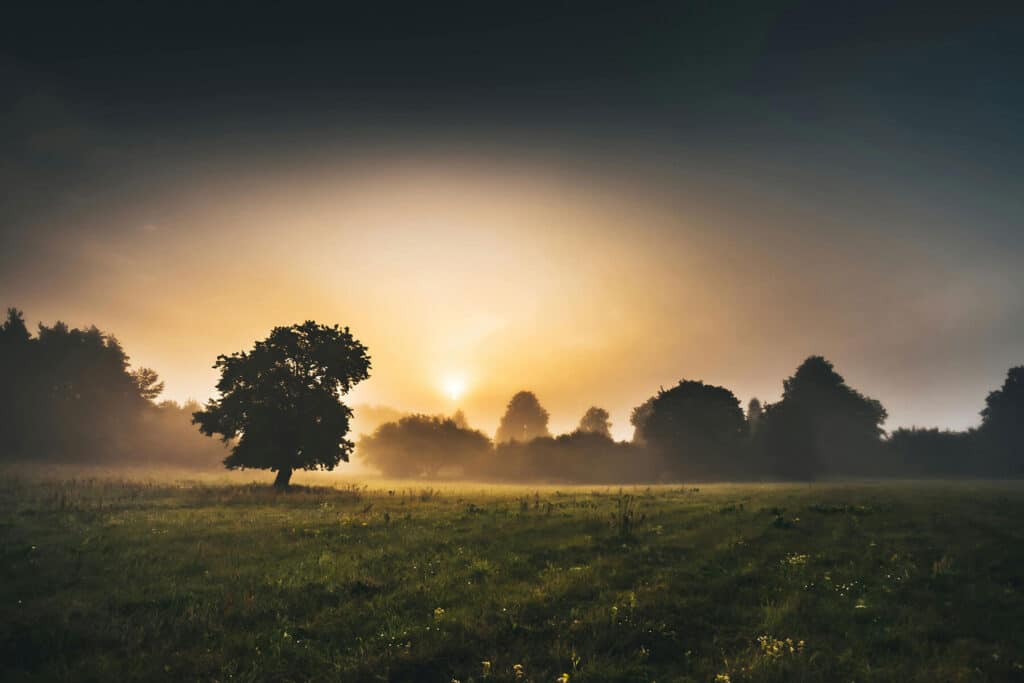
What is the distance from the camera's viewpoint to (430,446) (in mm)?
101250

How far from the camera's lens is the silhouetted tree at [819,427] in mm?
74375

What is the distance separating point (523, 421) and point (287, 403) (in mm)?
101998

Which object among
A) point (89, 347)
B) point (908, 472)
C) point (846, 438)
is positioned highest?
point (89, 347)

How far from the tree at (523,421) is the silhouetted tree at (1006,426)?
312 ft

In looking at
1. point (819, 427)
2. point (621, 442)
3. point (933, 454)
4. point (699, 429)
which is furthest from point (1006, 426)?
point (621, 442)

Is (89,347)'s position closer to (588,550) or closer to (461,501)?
(461,501)

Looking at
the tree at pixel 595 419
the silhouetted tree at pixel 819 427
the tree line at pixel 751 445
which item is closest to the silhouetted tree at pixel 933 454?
the tree line at pixel 751 445

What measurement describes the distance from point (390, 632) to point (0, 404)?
89806 mm

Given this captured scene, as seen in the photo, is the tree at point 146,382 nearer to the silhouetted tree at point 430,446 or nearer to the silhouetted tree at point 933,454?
the silhouetted tree at point 430,446

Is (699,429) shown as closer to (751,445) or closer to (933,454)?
(751,445)

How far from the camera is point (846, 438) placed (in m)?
85.1

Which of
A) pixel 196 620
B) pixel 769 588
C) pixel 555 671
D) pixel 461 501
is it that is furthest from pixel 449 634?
pixel 461 501

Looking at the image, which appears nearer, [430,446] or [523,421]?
[430,446]

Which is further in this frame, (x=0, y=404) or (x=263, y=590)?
(x=0, y=404)
